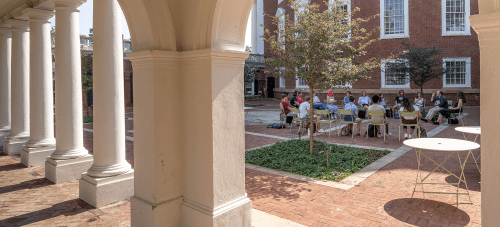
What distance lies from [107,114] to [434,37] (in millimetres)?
23428

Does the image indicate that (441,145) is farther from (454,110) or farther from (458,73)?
(458,73)

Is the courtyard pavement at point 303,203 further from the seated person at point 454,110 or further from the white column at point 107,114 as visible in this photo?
the seated person at point 454,110

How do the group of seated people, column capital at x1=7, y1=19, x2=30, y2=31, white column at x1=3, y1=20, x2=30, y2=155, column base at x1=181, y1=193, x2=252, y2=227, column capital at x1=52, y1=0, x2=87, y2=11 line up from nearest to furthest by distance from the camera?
column base at x1=181, y1=193, x2=252, y2=227, column capital at x1=52, y1=0, x2=87, y2=11, column capital at x1=7, y1=19, x2=30, y2=31, white column at x1=3, y1=20, x2=30, y2=155, the group of seated people

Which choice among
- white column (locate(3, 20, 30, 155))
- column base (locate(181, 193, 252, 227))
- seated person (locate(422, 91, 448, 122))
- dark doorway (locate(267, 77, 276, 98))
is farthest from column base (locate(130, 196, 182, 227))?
dark doorway (locate(267, 77, 276, 98))

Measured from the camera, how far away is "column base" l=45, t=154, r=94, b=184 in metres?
5.86

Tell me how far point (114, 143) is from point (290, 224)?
2.88 metres

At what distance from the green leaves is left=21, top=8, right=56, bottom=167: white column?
4.64 metres

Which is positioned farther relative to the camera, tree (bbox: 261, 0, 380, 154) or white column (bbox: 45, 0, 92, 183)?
tree (bbox: 261, 0, 380, 154)

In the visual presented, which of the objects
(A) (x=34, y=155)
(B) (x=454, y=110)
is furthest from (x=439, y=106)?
(A) (x=34, y=155)

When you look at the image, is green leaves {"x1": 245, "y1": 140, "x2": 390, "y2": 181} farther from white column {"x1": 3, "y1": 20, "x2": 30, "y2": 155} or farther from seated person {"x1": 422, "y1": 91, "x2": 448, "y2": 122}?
seated person {"x1": 422, "y1": 91, "x2": 448, "y2": 122}

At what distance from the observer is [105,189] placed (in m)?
4.76

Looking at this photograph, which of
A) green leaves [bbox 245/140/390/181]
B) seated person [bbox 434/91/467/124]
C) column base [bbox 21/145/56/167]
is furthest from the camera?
seated person [bbox 434/91/467/124]

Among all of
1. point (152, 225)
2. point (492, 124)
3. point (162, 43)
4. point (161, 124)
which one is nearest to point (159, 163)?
point (161, 124)

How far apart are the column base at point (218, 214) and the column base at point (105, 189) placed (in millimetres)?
1594
